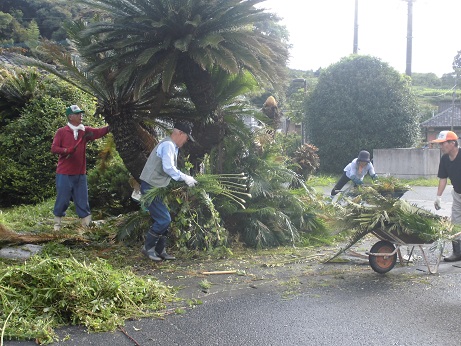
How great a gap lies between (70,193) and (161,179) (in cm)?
233

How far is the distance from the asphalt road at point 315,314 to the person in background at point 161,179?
1.46 meters

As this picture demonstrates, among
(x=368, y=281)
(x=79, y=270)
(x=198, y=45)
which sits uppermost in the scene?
(x=198, y=45)

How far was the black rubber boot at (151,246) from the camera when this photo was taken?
23.7ft

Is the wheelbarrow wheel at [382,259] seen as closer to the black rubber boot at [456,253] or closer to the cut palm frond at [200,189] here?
the black rubber boot at [456,253]

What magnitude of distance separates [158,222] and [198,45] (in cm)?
250

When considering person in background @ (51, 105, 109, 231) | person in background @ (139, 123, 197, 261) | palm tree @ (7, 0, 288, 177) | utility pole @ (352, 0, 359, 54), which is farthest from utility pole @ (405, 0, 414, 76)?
person in background @ (139, 123, 197, 261)

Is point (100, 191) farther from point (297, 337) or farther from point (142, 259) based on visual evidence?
point (297, 337)

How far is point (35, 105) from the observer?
12617mm

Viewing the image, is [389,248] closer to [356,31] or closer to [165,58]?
[165,58]

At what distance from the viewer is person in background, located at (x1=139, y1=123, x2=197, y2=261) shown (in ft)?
23.2

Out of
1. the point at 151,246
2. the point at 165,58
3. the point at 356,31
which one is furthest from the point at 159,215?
the point at 356,31

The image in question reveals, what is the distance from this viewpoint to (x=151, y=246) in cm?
729

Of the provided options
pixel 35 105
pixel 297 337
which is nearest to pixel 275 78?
pixel 297 337

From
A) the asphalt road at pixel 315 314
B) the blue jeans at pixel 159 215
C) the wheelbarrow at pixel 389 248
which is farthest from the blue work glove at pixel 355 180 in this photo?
the blue jeans at pixel 159 215
